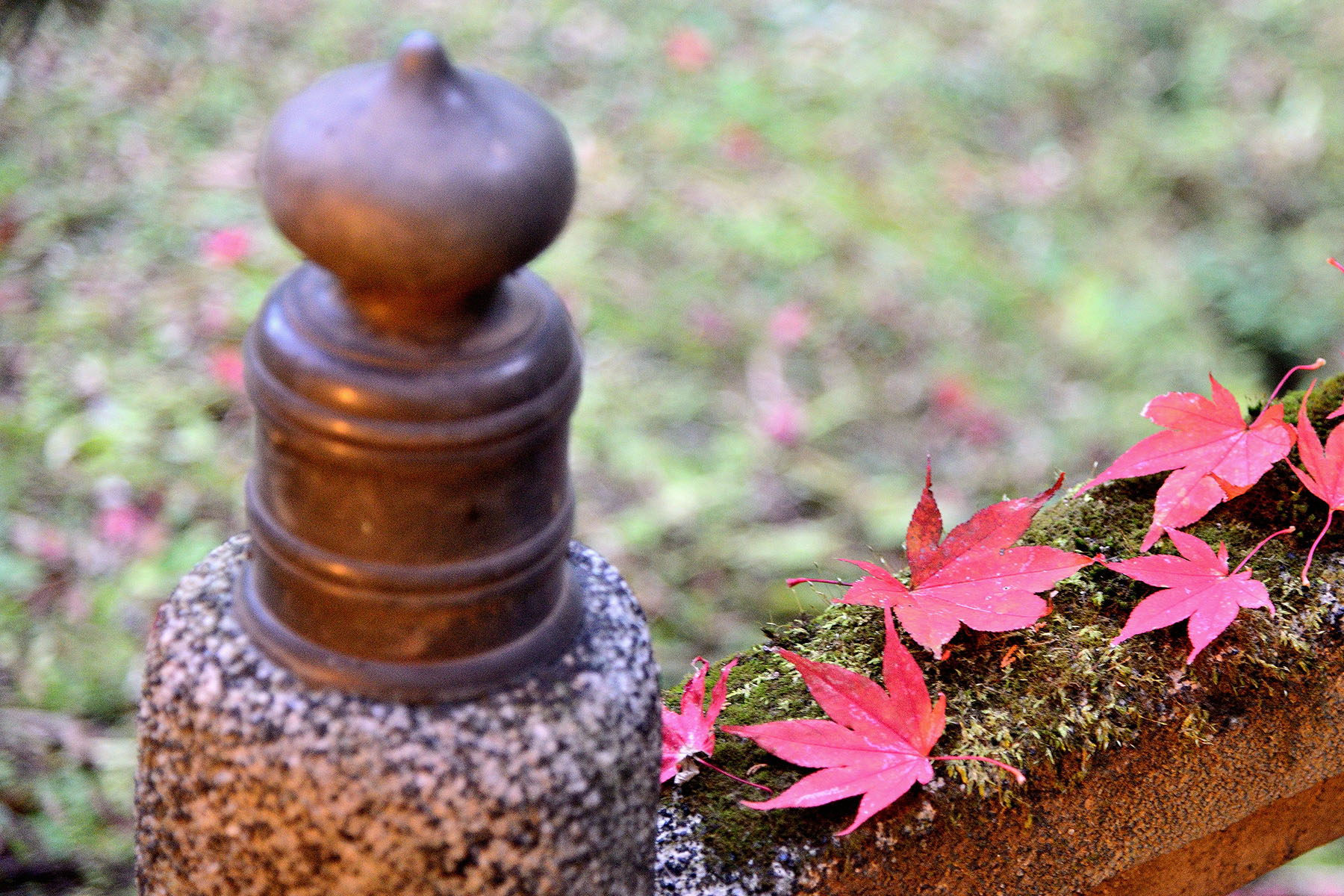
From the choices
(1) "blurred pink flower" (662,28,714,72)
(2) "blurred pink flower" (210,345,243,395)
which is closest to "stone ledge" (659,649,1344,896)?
(2) "blurred pink flower" (210,345,243,395)

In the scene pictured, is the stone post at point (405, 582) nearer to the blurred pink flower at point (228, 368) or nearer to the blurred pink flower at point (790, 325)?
the blurred pink flower at point (228, 368)

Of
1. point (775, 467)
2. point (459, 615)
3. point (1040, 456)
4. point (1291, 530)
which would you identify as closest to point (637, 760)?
point (459, 615)

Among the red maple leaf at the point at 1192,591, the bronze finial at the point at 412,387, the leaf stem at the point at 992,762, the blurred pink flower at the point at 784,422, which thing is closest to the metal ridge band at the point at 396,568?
the bronze finial at the point at 412,387

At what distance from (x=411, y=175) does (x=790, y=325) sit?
2.47m

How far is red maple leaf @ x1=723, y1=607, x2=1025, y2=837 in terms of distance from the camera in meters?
1.06

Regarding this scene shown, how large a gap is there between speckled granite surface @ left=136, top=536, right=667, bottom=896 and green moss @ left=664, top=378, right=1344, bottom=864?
26 centimetres

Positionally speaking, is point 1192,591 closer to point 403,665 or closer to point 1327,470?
point 1327,470

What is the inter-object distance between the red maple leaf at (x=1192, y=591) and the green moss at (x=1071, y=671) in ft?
0.11

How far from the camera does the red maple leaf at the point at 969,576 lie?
1136mm

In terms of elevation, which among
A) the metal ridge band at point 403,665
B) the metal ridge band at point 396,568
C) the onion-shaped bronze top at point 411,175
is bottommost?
the metal ridge band at point 403,665

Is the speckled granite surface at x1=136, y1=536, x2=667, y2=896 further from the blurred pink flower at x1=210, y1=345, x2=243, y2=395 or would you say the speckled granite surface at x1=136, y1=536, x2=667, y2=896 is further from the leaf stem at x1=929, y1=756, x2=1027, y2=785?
the blurred pink flower at x1=210, y1=345, x2=243, y2=395

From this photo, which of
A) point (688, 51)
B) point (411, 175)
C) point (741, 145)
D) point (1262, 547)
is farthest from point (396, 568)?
point (688, 51)

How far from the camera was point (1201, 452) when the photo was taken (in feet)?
4.14

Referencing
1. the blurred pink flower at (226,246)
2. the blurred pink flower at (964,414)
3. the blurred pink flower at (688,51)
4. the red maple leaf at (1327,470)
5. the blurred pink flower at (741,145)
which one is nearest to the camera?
the red maple leaf at (1327,470)
